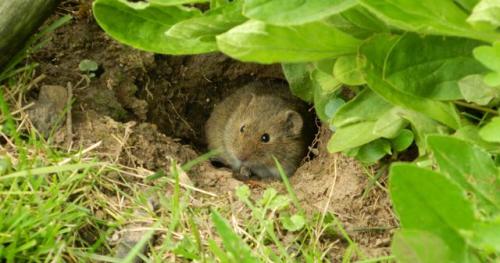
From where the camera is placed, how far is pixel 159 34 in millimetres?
3793

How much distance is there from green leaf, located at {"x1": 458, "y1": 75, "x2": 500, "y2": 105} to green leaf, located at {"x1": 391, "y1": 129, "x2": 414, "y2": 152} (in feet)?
1.68

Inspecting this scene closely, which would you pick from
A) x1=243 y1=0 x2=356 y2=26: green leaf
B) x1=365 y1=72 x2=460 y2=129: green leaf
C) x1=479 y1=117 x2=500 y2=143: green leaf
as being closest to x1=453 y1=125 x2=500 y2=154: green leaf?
x1=365 y1=72 x2=460 y2=129: green leaf

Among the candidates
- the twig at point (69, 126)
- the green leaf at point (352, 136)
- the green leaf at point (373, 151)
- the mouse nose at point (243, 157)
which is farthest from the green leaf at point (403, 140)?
the mouse nose at point (243, 157)

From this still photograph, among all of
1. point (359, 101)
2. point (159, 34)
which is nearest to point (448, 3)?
point (359, 101)

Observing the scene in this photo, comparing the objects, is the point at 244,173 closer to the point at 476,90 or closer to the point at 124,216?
the point at 124,216

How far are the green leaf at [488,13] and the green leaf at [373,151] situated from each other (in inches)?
47.5

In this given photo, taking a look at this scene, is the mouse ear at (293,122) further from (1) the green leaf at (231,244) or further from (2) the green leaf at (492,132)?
(2) the green leaf at (492,132)

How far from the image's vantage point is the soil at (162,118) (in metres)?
4.10

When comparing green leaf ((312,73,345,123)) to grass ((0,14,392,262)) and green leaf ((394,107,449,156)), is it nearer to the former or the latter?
grass ((0,14,392,262))

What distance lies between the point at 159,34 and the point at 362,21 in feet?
3.08

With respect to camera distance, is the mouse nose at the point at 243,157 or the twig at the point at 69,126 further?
the mouse nose at the point at 243,157

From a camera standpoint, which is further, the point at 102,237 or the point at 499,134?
the point at 102,237

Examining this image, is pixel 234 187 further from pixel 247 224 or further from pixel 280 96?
pixel 280 96

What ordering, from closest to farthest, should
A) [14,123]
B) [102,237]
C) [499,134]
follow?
[499,134], [102,237], [14,123]
